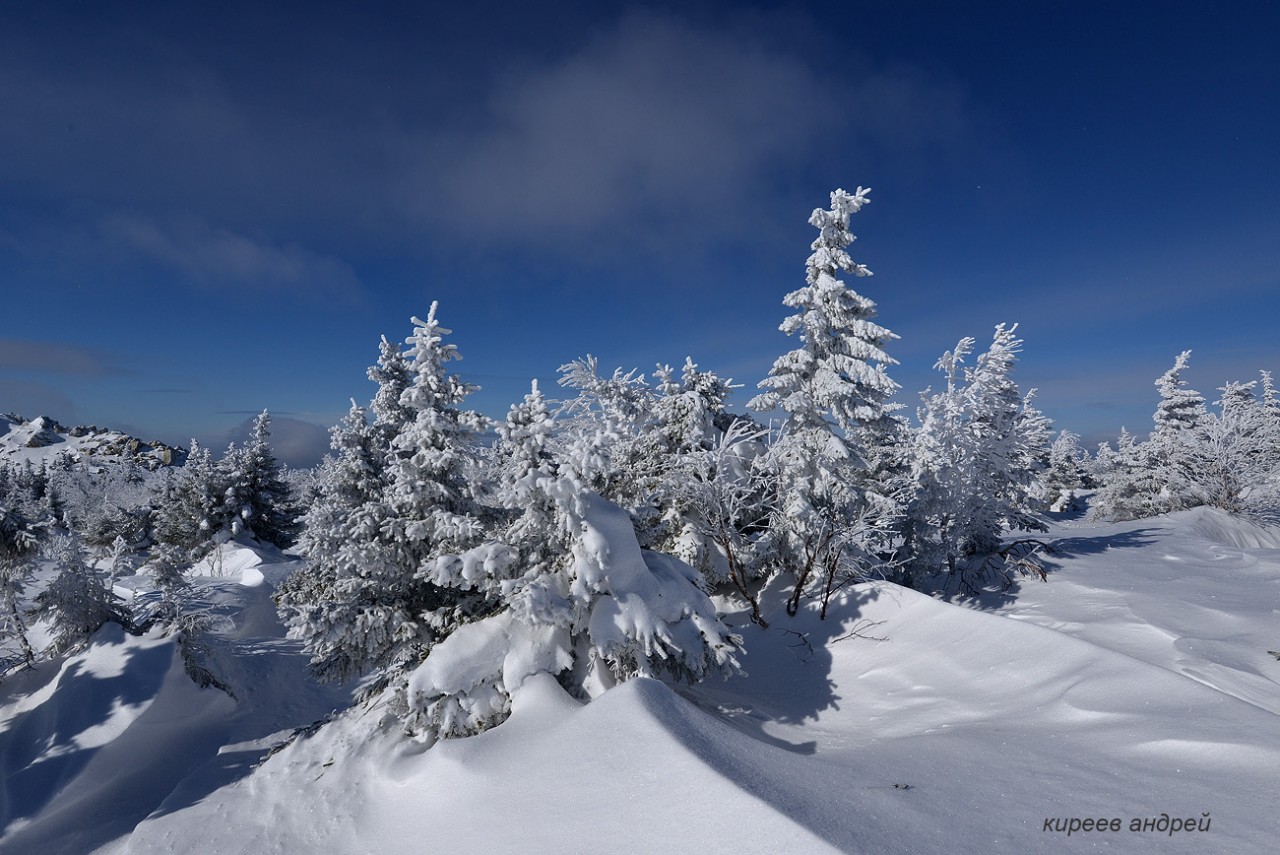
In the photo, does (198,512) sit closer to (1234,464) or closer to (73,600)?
(73,600)

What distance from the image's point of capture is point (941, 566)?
739 inches

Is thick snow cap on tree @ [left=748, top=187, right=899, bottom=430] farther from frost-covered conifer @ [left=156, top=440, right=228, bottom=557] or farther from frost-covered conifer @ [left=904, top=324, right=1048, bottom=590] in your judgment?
frost-covered conifer @ [left=156, top=440, right=228, bottom=557]

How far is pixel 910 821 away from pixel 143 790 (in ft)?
58.8

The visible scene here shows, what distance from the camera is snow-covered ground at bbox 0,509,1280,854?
4938 millimetres

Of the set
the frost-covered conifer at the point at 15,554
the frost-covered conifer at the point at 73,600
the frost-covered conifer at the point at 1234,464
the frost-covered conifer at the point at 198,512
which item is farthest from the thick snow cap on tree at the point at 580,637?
the frost-covered conifer at the point at 1234,464

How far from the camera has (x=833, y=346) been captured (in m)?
16.5

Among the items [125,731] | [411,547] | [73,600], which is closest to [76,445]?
[73,600]

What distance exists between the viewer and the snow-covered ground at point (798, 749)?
4938 millimetres

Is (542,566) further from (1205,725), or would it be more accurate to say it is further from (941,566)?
(941,566)

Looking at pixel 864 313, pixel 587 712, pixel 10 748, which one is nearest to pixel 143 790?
pixel 10 748

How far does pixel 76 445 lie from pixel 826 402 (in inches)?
5725

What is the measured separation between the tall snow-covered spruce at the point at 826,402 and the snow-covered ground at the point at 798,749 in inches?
83.8

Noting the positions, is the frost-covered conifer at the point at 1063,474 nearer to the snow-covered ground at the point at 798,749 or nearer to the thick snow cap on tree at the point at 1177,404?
the thick snow cap on tree at the point at 1177,404

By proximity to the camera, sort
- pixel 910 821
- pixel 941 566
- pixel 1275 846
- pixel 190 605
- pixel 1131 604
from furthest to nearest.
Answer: pixel 190 605 → pixel 941 566 → pixel 1131 604 → pixel 910 821 → pixel 1275 846
